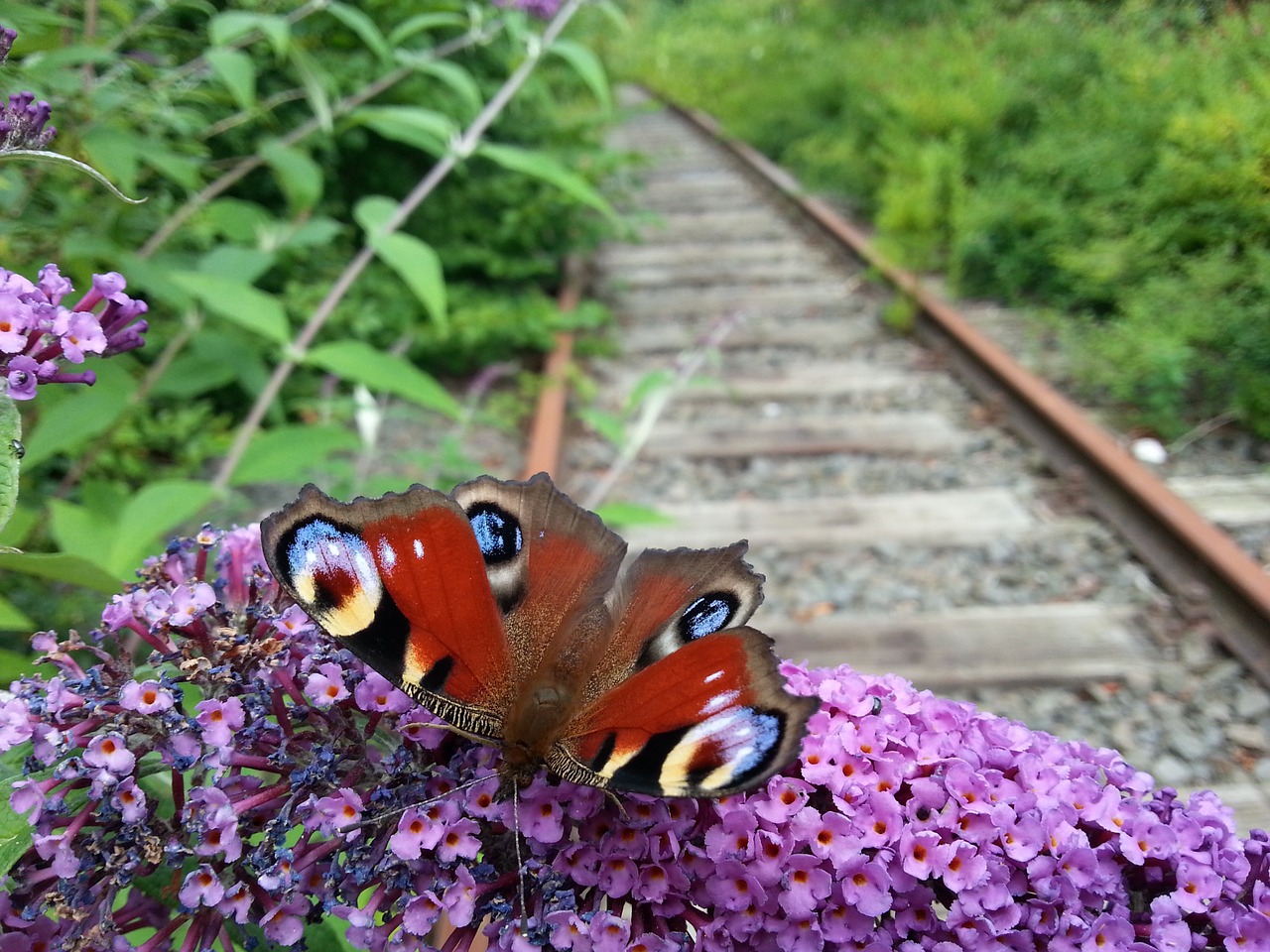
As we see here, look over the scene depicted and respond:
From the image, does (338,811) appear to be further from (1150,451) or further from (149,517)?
(1150,451)

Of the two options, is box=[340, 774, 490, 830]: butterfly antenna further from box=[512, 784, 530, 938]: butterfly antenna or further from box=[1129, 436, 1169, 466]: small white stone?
box=[1129, 436, 1169, 466]: small white stone

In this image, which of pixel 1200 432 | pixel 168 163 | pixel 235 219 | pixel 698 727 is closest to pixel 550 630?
pixel 698 727

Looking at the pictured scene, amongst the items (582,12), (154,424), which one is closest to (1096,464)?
(154,424)

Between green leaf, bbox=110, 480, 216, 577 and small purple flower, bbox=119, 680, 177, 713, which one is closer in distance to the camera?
small purple flower, bbox=119, 680, 177, 713

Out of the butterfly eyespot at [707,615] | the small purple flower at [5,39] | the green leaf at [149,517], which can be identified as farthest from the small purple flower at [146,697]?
the green leaf at [149,517]

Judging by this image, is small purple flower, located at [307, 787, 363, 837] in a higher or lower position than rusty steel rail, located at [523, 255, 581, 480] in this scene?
higher

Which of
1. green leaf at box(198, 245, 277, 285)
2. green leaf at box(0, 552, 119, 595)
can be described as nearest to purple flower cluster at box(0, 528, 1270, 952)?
green leaf at box(0, 552, 119, 595)
